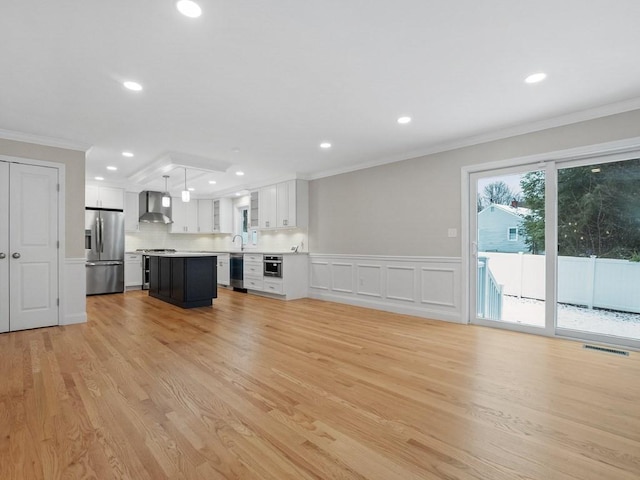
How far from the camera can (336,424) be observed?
1979 millimetres

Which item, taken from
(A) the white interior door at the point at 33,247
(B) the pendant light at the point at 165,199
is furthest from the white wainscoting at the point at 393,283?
(A) the white interior door at the point at 33,247

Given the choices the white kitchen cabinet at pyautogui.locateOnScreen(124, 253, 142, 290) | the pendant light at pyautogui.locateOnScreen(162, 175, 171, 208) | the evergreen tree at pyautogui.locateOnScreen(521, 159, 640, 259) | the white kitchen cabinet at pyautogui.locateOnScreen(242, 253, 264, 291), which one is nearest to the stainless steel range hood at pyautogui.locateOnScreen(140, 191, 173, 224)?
the pendant light at pyautogui.locateOnScreen(162, 175, 171, 208)

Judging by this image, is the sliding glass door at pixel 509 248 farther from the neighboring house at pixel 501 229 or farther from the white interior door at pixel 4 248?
the white interior door at pixel 4 248

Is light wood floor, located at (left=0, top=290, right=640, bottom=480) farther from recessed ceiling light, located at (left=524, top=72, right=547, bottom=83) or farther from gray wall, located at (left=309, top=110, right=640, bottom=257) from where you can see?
recessed ceiling light, located at (left=524, top=72, right=547, bottom=83)

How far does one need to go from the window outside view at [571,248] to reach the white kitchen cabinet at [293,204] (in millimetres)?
3476

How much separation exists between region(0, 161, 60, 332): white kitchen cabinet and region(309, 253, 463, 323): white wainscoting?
14.1ft

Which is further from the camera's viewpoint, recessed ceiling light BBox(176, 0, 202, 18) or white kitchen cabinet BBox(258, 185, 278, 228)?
white kitchen cabinet BBox(258, 185, 278, 228)

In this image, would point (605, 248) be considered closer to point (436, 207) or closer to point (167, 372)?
point (436, 207)

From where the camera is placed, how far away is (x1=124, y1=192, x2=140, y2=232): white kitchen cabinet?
7863 mm

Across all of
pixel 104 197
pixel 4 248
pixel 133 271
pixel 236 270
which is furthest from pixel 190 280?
pixel 104 197

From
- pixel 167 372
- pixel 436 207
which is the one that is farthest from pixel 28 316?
pixel 436 207

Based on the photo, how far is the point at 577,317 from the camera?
3.73 m

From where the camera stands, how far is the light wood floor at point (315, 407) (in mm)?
1623

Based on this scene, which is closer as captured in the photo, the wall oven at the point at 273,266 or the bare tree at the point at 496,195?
the bare tree at the point at 496,195
